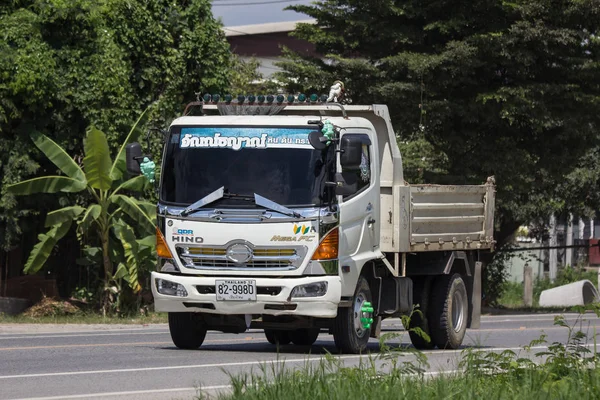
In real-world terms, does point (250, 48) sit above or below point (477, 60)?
above

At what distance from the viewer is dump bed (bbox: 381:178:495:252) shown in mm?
15453

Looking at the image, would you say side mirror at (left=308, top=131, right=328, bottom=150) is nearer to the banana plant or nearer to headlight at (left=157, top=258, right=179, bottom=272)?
headlight at (left=157, top=258, right=179, bottom=272)

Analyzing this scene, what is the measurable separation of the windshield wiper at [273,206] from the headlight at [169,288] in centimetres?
129

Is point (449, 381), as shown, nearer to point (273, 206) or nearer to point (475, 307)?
point (273, 206)

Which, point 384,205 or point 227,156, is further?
point 384,205

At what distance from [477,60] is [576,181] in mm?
9965

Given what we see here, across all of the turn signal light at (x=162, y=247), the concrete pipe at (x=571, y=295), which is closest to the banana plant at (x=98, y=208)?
the turn signal light at (x=162, y=247)

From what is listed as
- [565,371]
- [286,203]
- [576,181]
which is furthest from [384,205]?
[576,181]

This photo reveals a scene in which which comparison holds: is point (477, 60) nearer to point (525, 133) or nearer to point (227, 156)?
point (525, 133)

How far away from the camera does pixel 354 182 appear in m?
14.3

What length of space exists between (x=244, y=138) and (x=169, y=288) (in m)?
1.90

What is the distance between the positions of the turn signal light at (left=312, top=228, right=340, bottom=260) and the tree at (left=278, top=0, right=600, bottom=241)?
14.1 m

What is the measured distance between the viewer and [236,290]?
45.1ft

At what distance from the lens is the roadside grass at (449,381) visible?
8.42 metres
